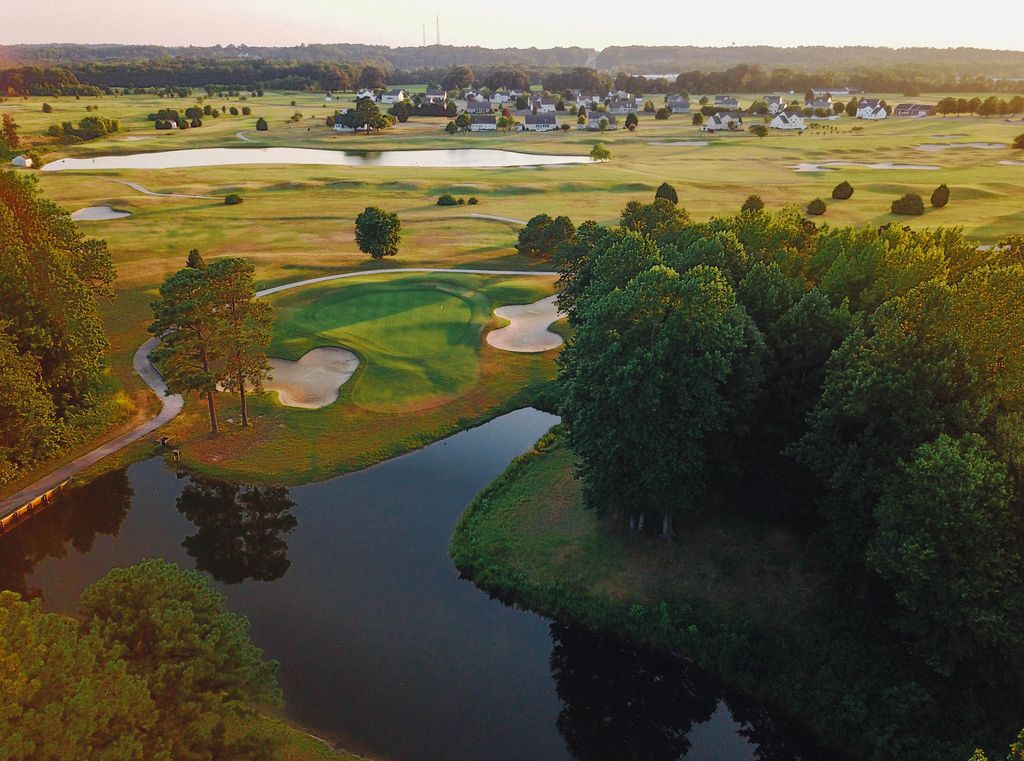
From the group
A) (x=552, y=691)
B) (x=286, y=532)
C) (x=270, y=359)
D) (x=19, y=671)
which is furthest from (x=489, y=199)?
(x=19, y=671)

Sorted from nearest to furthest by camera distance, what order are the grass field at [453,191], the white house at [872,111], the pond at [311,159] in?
the grass field at [453,191] → the pond at [311,159] → the white house at [872,111]

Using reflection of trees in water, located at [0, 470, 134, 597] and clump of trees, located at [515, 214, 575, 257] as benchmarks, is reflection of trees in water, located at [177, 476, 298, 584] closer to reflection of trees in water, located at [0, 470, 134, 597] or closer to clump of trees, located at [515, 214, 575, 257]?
reflection of trees in water, located at [0, 470, 134, 597]

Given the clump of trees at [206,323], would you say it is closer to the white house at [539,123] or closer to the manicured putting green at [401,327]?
the manicured putting green at [401,327]

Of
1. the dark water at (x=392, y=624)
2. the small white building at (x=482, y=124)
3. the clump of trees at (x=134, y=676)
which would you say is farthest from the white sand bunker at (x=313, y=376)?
the small white building at (x=482, y=124)

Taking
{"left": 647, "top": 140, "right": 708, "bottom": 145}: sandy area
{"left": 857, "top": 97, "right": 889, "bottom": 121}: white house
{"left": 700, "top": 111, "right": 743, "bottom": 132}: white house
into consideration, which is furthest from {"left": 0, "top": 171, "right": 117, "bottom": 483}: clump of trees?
{"left": 857, "top": 97, "right": 889, "bottom": 121}: white house

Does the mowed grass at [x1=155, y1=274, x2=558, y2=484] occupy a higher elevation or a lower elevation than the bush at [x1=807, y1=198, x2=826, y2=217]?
lower

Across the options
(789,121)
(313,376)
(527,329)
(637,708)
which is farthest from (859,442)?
(789,121)

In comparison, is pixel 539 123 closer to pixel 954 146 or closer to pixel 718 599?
pixel 954 146
